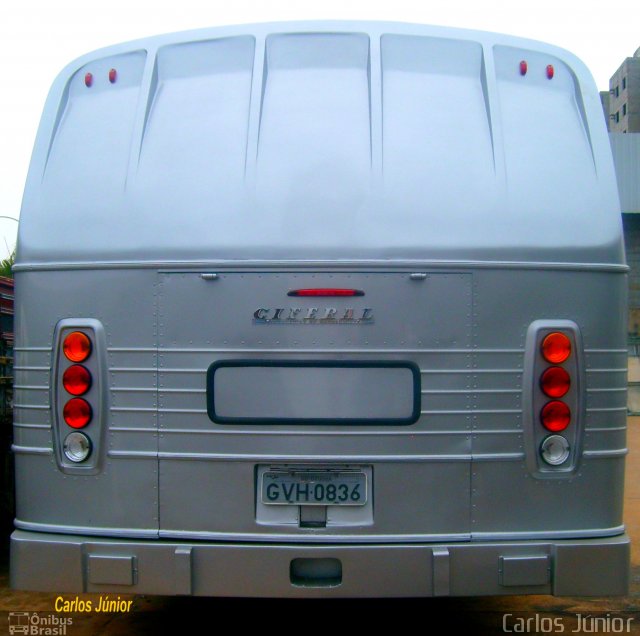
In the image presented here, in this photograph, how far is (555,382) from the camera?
4469 millimetres

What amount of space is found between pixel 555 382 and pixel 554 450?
305 millimetres

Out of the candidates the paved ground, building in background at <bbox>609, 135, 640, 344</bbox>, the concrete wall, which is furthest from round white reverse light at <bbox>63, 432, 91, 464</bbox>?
the concrete wall

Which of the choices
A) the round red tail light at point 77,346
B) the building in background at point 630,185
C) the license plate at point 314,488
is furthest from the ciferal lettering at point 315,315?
the building in background at point 630,185

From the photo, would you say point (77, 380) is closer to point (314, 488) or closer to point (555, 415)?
point (314, 488)

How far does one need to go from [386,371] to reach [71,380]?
1.43m

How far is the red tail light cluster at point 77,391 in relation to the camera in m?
4.51

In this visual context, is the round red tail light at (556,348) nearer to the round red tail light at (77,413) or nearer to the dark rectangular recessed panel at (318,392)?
the dark rectangular recessed panel at (318,392)

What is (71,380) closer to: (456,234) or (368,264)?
(368,264)

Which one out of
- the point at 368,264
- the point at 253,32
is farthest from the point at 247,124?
the point at 368,264

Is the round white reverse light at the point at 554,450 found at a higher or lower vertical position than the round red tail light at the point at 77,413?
lower

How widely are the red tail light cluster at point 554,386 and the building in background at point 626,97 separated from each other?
8400cm

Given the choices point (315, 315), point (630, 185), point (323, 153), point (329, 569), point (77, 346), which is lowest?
point (329, 569)

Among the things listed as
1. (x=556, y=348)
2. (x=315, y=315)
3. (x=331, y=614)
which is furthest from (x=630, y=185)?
(x=315, y=315)

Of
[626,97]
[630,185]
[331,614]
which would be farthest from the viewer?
A: [626,97]
